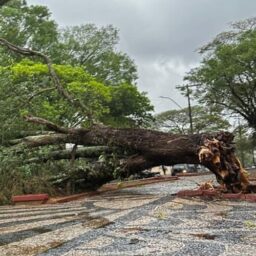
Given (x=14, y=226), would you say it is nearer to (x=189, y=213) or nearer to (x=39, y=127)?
(x=189, y=213)

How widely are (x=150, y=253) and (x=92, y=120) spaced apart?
8160 mm

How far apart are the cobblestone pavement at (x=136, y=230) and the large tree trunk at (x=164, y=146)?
1641 millimetres

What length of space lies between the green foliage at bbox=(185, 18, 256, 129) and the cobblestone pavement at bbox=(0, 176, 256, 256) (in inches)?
745

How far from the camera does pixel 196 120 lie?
39.8 m

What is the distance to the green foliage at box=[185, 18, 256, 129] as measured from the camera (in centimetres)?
2667

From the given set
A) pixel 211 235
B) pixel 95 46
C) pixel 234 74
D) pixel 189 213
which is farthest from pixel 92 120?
pixel 95 46

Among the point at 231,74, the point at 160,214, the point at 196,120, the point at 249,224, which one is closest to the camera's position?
the point at 249,224

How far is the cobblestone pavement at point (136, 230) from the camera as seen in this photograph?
16.2 feet

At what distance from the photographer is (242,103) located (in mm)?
30312

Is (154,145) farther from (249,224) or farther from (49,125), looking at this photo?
(249,224)

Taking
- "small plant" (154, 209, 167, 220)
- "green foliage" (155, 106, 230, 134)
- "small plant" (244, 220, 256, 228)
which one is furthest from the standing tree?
"green foliage" (155, 106, 230, 134)

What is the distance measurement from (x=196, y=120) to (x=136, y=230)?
34.2 m

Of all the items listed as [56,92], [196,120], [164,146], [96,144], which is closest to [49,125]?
[96,144]

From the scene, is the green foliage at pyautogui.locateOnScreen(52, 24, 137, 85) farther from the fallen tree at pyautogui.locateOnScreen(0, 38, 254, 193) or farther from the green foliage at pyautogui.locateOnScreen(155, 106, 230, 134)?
the fallen tree at pyautogui.locateOnScreen(0, 38, 254, 193)
